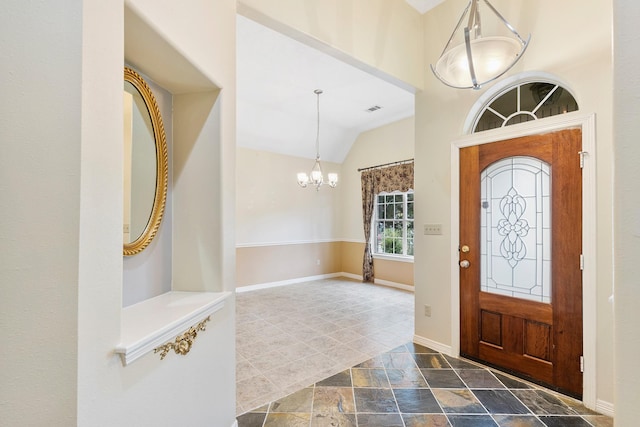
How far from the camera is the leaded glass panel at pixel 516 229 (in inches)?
93.0

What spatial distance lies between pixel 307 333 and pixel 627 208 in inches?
131

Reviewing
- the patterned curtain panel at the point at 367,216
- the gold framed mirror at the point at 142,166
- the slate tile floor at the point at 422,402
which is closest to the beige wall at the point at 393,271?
the patterned curtain panel at the point at 367,216

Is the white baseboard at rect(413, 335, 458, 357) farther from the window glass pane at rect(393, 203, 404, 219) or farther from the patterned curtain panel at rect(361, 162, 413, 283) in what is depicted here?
the window glass pane at rect(393, 203, 404, 219)

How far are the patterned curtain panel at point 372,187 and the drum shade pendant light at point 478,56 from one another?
3788 millimetres

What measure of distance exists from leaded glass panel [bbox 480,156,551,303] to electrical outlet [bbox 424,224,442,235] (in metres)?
0.39

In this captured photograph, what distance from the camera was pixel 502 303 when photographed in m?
2.57

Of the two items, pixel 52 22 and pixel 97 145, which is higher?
pixel 52 22

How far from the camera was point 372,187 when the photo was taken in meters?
6.29

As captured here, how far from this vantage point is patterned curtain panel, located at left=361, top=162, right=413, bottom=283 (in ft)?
18.7

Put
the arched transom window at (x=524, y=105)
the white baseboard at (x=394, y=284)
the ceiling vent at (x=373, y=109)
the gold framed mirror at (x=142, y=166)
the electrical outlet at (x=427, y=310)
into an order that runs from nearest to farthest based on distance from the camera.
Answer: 1. the gold framed mirror at (x=142, y=166)
2. the arched transom window at (x=524, y=105)
3. the electrical outlet at (x=427, y=310)
4. the ceiling vent at (x=373, y=109)
5. the white baseboard at (x=394, y=284)

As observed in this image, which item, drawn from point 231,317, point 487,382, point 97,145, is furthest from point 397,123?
point 97,145

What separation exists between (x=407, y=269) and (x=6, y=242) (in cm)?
572

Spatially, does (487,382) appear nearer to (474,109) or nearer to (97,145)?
(474,109)

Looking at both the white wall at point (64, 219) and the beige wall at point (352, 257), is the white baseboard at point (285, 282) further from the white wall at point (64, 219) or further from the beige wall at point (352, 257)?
the white wall at point (64, 219)
